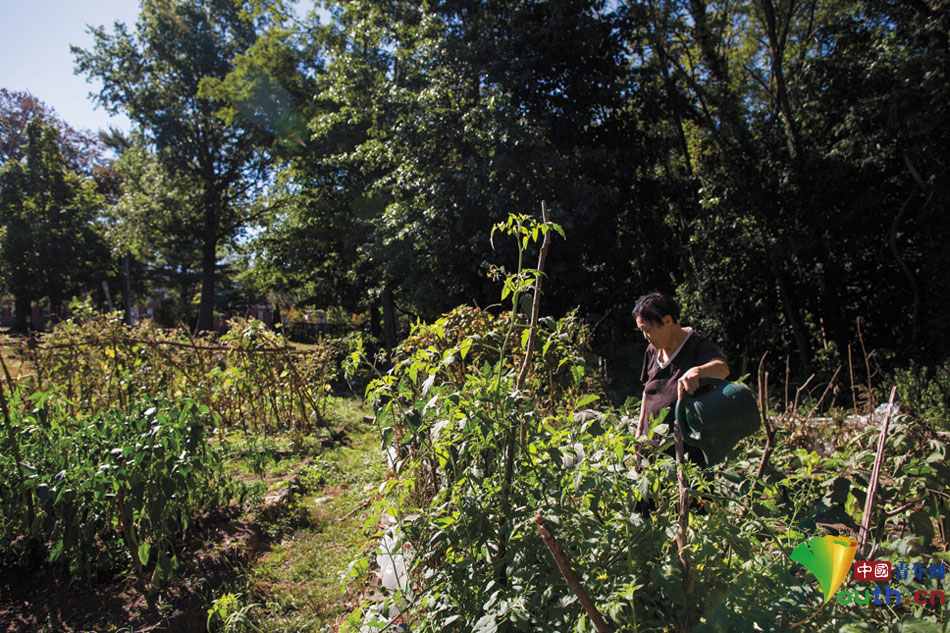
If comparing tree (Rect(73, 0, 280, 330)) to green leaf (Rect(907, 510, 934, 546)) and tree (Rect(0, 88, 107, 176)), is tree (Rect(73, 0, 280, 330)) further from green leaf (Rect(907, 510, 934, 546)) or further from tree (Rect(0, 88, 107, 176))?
green leaf (Rect(907, 510, 934, 546))

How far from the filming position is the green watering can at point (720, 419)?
1409 mm

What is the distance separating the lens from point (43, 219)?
2236 cm

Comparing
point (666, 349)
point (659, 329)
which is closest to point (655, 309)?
point (659, 329)

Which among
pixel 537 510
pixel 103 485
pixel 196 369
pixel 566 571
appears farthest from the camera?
pixel 196 369

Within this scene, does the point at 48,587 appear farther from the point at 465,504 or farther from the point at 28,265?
the point at 28,265

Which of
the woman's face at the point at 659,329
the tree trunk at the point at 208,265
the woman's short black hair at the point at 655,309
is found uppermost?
the tree trunk at the point at 208,265

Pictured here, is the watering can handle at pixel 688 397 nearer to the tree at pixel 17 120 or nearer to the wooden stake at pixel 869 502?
the wooden stake at pixel 869 502

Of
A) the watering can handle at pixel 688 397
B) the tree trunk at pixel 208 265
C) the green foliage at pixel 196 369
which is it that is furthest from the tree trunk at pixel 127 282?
the watering can handle at pixel 688 397

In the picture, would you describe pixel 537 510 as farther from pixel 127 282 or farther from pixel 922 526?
pixel 127 282

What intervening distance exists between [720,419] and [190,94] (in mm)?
24330

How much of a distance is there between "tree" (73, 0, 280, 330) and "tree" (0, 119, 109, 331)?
4.30 m

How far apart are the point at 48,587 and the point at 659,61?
12.0 m

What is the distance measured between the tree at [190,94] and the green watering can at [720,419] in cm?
2151

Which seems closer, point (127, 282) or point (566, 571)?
point (566, 571)
